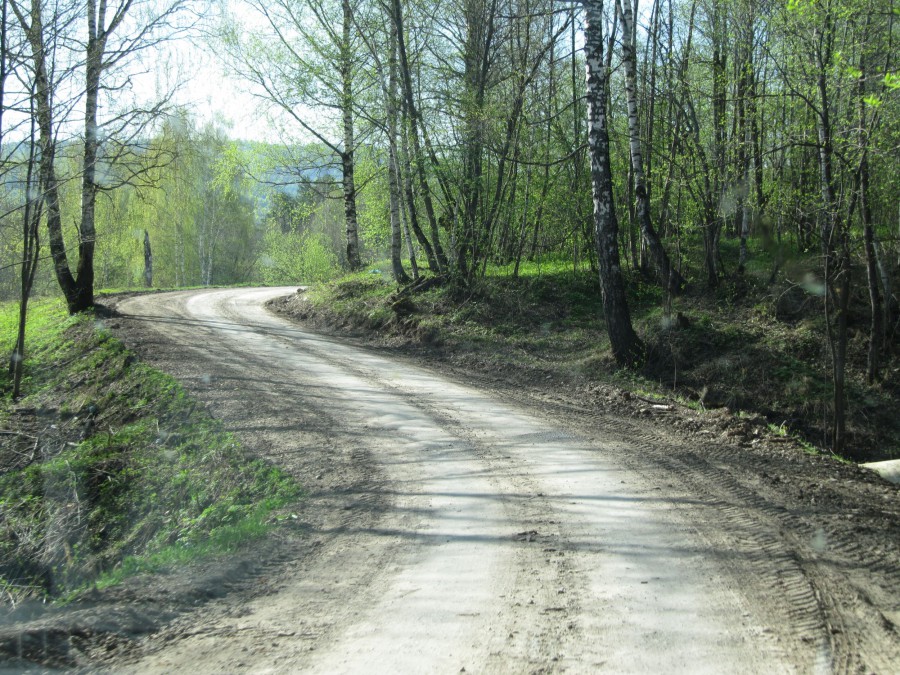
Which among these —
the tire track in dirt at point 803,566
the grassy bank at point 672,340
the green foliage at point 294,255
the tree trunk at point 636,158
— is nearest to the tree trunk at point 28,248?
the grassy bank at point 672,340

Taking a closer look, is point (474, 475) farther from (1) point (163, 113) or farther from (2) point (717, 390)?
(1) point (163, 113)

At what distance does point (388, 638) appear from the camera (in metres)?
3.69

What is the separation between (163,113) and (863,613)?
16.1 m

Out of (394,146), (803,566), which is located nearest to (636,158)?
(394,146)

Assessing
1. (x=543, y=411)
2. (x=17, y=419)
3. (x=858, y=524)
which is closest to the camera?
(x=858, y=524)

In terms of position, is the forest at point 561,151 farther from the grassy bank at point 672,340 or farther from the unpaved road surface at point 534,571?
the unpaved road surface at point 534,571

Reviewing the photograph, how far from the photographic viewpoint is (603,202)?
37.9ft

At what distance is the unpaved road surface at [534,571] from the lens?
352cm

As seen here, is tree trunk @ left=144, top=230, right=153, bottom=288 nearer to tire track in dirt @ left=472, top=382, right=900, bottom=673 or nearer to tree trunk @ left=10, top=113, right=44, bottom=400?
tree trunk @ left=10, top=113, right=44, bottom=400

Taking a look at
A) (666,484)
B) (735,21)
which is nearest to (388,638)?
(666,484)

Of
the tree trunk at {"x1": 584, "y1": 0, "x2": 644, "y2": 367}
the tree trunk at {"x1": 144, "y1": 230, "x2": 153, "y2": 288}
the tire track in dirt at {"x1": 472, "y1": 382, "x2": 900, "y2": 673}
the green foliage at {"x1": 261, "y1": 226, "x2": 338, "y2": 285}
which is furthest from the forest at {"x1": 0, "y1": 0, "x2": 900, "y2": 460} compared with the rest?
the tree trunk at {"x1": 144, "y1": 230, "x2": 153, "y2": 288}

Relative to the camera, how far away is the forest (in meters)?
10.9

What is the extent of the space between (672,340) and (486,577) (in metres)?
9.94

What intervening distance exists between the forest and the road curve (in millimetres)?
5858
